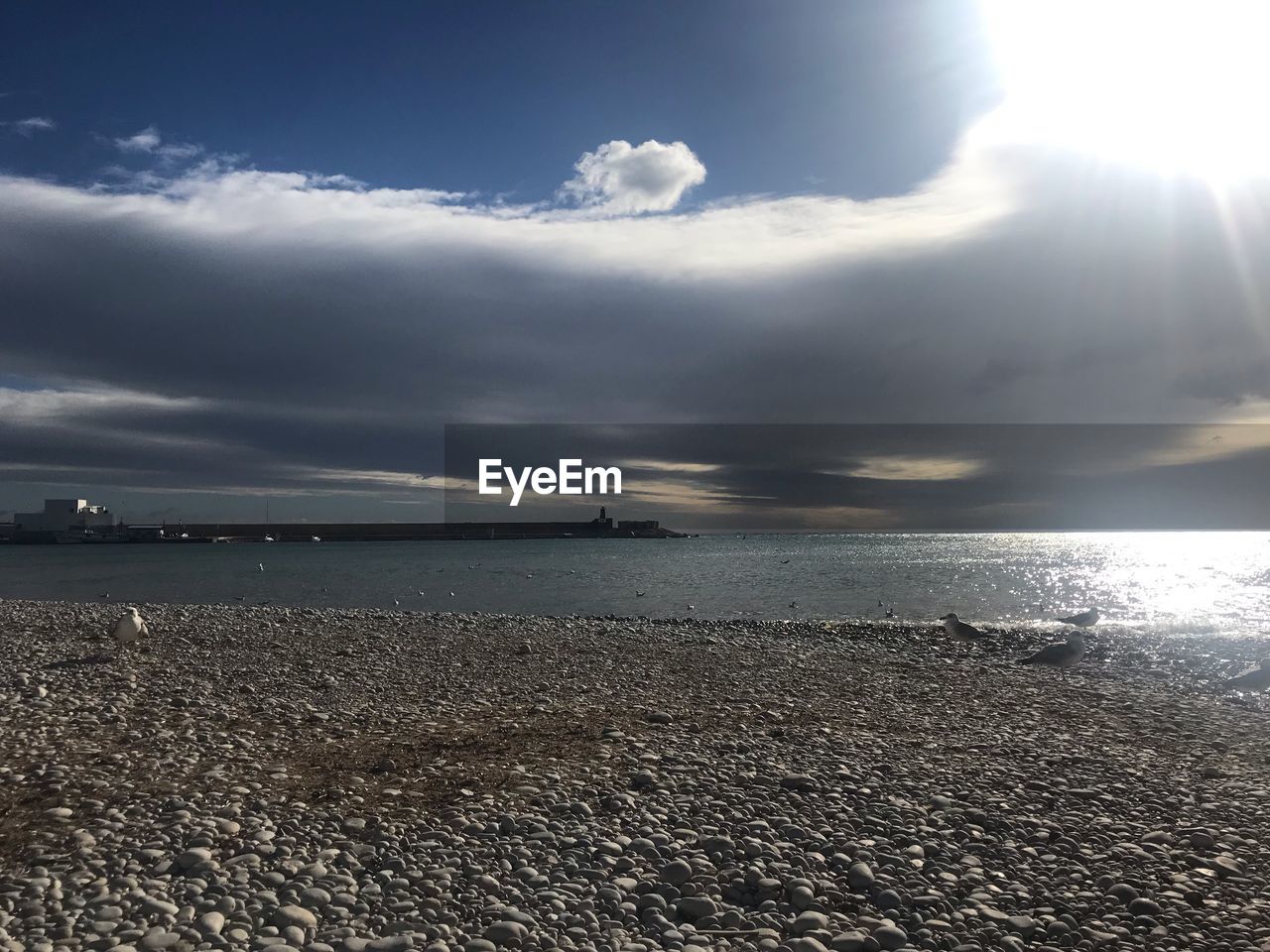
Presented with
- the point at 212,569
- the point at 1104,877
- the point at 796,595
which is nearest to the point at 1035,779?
the point at 1104,877

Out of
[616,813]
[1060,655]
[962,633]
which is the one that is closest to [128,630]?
[616,813]

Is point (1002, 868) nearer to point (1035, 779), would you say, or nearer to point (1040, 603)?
point (1035, 779)

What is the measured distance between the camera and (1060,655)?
2211 centimetres

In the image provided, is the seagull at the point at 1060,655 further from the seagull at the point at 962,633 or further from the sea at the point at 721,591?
the sea at the point at 721,591

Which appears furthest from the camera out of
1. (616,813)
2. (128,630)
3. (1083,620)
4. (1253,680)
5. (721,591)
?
(721,591)

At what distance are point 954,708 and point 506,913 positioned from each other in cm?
1113

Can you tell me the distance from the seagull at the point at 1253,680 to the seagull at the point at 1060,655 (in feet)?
12.6

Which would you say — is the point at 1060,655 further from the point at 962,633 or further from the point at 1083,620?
the point at 1083,620

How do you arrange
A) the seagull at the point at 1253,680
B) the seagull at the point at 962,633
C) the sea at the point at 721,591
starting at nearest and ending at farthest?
the seagull at the point at 1253,680 → the seagull at the point at 962,633 → the sea at the point at 721,591

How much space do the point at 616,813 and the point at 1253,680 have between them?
16.5 meters

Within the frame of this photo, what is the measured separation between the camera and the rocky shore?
6.78 m

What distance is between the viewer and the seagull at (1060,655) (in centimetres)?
2192

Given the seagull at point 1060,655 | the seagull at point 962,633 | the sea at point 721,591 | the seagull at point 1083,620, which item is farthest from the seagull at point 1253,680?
the seagull at point 1083,620

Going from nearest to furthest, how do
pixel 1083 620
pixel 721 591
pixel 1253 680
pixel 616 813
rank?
pixel 616 813 < pixel 1253 680 < pixel 1083 620 < pixel 721 591
